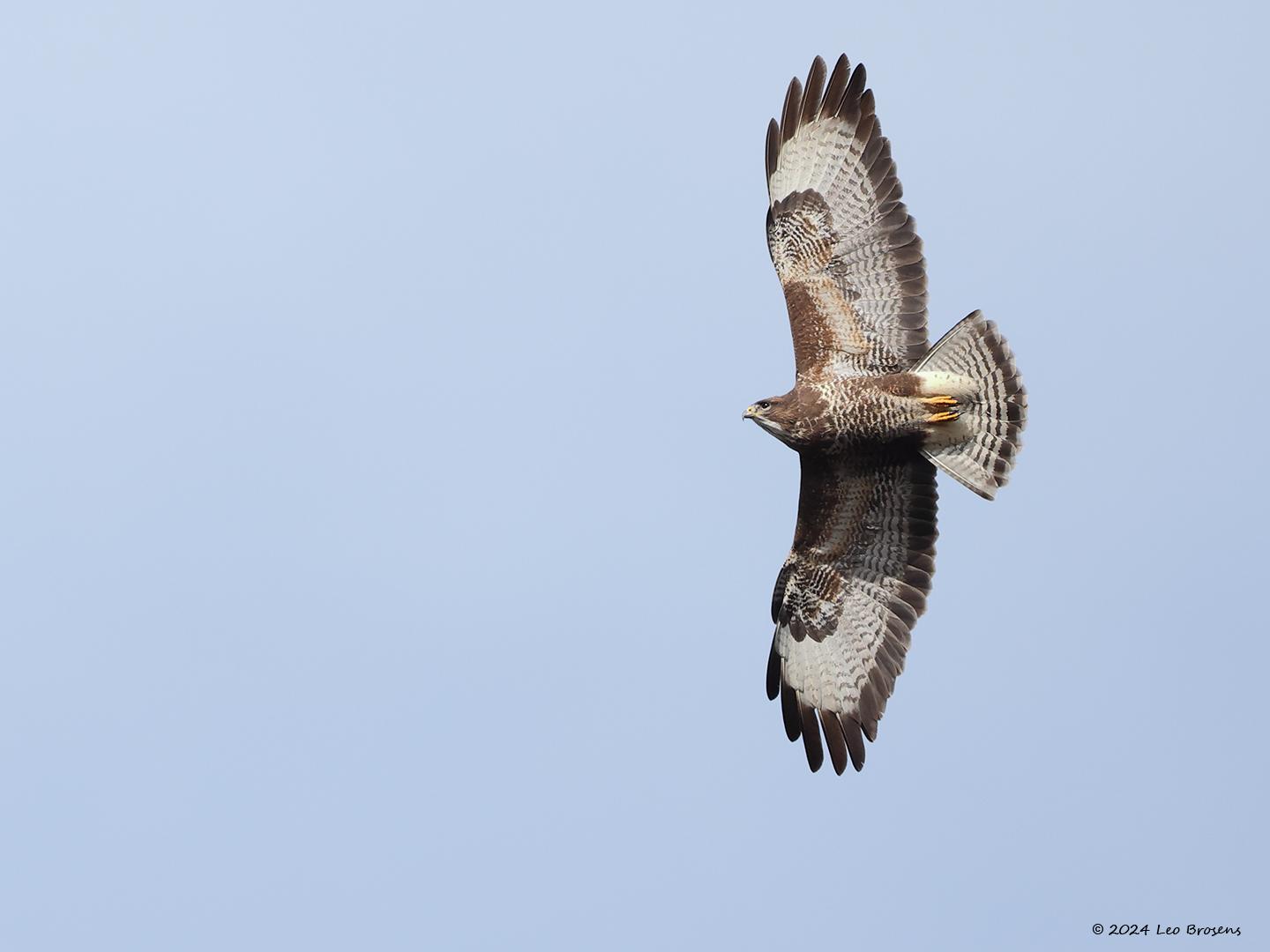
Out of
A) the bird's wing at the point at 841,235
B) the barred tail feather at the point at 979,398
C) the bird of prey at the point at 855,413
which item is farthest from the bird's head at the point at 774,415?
the barred tail feather at the point at 979,398

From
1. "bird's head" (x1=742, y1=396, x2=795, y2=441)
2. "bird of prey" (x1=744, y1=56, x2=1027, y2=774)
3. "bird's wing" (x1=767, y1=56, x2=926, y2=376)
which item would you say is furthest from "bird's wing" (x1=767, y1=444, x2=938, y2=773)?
"bird's wing" (x1=767, y1=56, x2=926, y2=376)

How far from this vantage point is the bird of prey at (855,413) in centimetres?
1144

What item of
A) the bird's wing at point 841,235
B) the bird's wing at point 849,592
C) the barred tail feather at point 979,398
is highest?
the bird's wing at point 841,235

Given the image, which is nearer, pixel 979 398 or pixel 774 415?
pixel 979 398

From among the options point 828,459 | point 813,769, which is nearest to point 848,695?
point 813,769

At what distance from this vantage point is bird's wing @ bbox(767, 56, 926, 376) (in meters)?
11.8

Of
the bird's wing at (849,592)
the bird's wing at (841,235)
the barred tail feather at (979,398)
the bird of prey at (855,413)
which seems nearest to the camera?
the barred tail feather at (979,398)

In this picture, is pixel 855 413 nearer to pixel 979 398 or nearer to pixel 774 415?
pixel 774 415

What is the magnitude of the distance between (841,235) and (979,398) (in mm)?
1603

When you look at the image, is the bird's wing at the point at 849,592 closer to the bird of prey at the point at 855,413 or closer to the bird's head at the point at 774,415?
the bird of prey at the point at 855,413

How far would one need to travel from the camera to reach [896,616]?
39.8 ft

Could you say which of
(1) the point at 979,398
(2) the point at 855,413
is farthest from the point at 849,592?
(1) the point at 979,398

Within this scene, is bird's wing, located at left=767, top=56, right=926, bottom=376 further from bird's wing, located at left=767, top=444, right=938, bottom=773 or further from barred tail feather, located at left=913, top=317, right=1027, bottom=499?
bird's wing, located at left=767, top=444, right=938, bottom=773

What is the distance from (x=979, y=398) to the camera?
448 inches
